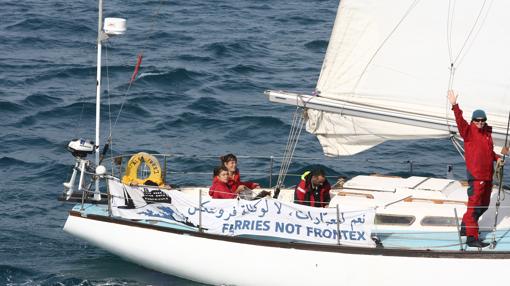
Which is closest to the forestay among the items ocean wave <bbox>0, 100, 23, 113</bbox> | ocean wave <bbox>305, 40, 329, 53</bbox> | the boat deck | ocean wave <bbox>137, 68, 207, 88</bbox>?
the boat deck

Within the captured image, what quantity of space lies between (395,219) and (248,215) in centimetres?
208

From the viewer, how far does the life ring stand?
675 inches

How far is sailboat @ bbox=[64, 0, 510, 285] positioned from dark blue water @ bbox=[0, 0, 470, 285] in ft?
2.69

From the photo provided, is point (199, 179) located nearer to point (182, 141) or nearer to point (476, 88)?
point (182, 141)

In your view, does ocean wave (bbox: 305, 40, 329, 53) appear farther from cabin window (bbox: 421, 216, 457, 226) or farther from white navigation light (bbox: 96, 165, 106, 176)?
cabin window (bbox: 421, 216, 457, 226)

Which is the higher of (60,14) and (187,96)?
(60,14)

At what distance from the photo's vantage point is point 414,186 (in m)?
16.9

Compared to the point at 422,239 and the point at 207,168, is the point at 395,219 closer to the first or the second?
the point at 422,239

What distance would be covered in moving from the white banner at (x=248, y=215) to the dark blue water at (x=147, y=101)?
1.09 m

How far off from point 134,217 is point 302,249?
8.74ft

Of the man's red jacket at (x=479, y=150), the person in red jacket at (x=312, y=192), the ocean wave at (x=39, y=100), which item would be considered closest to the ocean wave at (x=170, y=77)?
the ocean wave at (x=39, y=100)

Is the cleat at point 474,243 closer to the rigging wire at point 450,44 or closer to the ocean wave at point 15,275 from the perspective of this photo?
the rigging wire at point 450,44

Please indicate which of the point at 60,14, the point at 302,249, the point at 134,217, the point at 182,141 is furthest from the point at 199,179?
the point at 60,14

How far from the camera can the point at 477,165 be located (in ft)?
49.1
